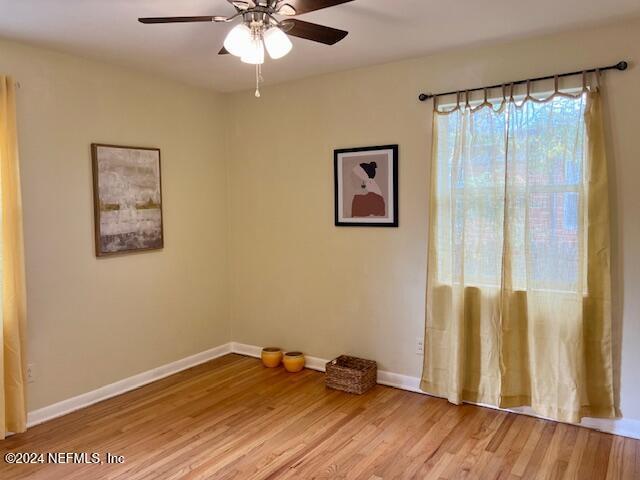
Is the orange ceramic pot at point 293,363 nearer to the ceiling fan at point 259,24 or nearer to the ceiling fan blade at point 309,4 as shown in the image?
the ceiling fan at point 259,24

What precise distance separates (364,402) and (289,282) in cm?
124

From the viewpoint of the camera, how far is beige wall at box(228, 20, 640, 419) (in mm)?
2891

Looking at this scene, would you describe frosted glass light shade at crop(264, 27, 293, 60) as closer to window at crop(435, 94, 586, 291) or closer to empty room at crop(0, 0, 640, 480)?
empty room at crop(0, 0, 640, 480)

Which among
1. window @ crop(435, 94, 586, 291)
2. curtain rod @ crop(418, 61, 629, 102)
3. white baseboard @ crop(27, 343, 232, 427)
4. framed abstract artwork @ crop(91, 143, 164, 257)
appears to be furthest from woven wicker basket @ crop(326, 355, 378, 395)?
curtain rod @ crop(418, 61, 629, 102)

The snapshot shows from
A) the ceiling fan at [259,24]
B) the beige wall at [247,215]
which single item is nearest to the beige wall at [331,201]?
the beige wall at [247,215]

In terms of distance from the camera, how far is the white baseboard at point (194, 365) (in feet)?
9.73

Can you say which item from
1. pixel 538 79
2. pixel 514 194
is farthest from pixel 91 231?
pixel 538 79

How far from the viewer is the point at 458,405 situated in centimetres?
340

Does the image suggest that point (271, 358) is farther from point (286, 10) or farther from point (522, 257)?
point (286, 10)

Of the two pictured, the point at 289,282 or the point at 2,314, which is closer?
the point at 2,314

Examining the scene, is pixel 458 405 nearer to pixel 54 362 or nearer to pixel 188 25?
pixel 54 362

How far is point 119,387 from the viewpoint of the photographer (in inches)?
145

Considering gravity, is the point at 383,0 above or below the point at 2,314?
above

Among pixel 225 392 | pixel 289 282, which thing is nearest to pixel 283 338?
pixel 289 282
